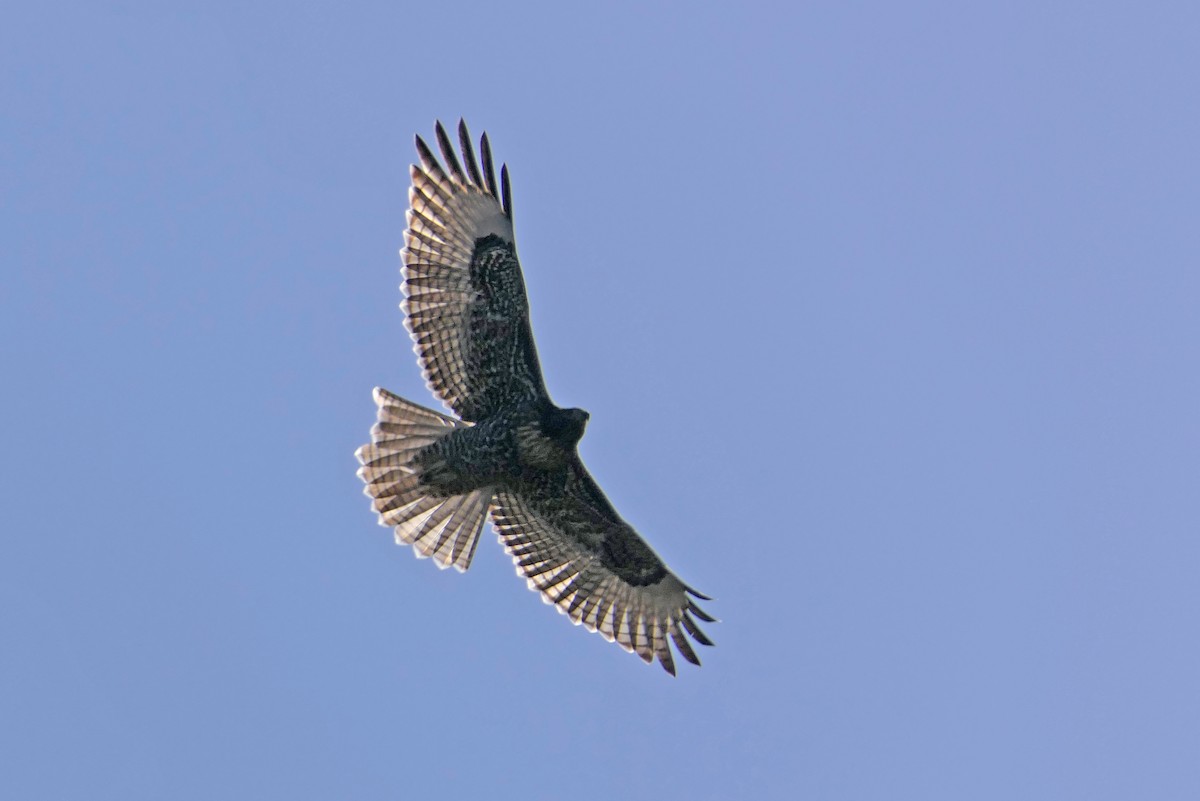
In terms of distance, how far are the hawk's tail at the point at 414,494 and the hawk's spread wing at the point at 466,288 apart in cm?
41

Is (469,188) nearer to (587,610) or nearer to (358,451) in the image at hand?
(358,451)

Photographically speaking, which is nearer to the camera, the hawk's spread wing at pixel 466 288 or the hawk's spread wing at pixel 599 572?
the hawk's spread wing at pixel 466 288

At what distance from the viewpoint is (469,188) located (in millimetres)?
17703

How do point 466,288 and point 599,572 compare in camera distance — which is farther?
point 599,572

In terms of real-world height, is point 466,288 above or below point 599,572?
above

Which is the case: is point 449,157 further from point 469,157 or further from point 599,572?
point 599,572

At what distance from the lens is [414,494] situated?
59.2 ft

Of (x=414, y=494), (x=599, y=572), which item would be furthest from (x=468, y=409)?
(x=599, y=572)

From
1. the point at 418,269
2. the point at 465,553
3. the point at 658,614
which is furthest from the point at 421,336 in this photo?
the point at 658,614

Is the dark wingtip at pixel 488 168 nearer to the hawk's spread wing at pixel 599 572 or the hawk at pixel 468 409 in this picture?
the hawk at pixel 468 409

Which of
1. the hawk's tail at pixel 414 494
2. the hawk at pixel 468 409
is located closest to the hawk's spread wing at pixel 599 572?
the hawk at pixel 468 409

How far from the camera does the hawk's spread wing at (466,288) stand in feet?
57.9

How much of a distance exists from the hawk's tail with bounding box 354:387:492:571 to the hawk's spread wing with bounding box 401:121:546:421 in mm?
405

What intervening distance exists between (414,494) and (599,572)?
6.52 ft
